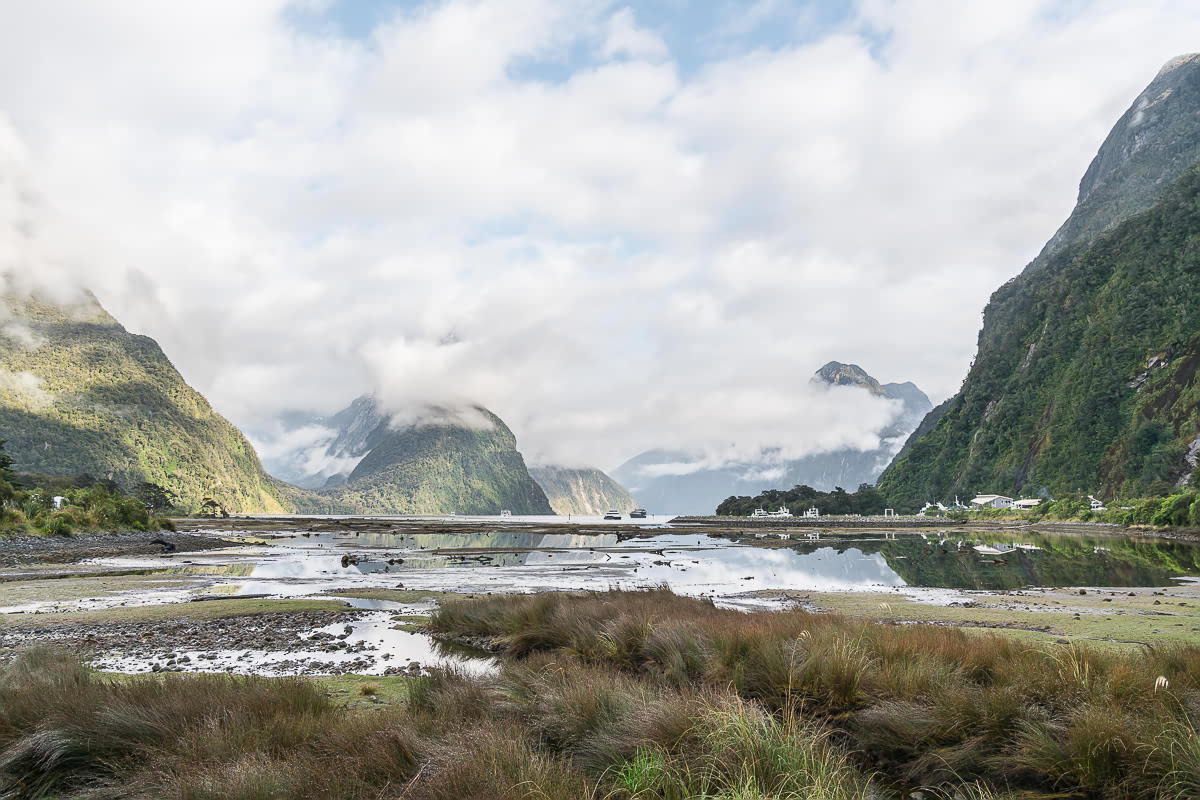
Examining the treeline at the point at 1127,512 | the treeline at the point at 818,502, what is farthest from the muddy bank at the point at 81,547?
the treeline at the point at 818,502

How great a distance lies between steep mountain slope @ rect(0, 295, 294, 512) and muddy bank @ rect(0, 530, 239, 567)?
9099 centimetres

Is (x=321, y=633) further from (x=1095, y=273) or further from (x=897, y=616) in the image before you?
(x=1095, y=273)

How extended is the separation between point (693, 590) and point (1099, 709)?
18439 millimetres

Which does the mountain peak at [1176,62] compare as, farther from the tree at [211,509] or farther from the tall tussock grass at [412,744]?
the tree at [211,509]

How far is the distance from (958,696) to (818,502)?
14652 centimetres

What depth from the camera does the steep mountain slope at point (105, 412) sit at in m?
122

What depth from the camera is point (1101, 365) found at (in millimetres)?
83375

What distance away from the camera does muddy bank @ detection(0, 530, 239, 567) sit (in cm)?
3112

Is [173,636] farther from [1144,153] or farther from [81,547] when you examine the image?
[1144,153]

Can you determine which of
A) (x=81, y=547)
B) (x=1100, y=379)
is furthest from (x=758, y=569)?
(x=1100, y=379)

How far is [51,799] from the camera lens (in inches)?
183

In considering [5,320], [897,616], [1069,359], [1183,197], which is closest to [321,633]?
[897,616]

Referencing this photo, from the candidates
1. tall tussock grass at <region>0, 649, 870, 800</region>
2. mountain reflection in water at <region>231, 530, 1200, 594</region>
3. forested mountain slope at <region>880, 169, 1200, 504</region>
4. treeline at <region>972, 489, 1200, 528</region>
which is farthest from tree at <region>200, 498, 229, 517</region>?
forested mountain slope at <region>880, 169, 1200, 504</region>

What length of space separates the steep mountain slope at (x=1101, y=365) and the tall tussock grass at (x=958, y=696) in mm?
67972
